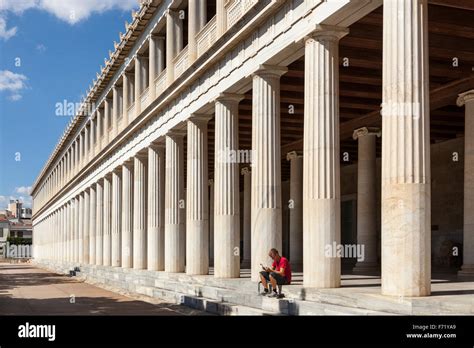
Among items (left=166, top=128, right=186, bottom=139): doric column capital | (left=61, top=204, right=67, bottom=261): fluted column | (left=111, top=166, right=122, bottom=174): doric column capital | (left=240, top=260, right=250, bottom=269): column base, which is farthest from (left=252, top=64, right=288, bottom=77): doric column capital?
(left=61, top=204, right=67, bottom=261): fluted column

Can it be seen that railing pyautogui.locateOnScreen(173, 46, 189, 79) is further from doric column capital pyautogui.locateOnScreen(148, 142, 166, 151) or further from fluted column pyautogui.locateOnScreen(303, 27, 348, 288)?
fluted column pyautogui.locateOnScreen(303, 27, 348, 288)

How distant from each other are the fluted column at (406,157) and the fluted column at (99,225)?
3965cm

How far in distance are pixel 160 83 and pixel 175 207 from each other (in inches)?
264

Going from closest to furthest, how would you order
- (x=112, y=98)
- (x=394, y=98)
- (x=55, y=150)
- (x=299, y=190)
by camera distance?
(x=394, y=98) → (x=299, y=190) → (x=112, y=98) → (x=55, y=150)

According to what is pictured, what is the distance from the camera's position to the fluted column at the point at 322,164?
55.9 feet

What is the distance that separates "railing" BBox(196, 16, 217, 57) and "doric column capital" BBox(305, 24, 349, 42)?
7796 mm

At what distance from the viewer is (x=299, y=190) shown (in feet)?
125

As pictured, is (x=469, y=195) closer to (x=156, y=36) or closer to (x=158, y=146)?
(x=158, y=146)

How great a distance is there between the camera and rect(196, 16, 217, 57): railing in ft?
82.0

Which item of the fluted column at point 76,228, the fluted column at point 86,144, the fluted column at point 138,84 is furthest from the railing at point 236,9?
the fluted column at point 76,228

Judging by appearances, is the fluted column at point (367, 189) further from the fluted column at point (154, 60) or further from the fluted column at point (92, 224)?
the fluted column at point (92, 224)

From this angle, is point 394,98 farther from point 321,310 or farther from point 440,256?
point 440,256

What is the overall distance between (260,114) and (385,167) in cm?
771

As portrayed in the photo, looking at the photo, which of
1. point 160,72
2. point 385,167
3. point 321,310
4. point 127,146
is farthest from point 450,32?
point 127,146
